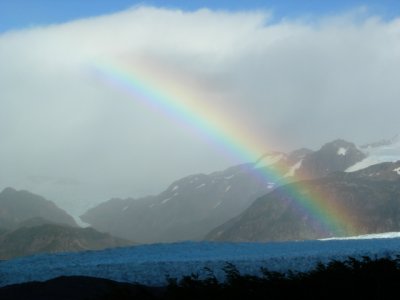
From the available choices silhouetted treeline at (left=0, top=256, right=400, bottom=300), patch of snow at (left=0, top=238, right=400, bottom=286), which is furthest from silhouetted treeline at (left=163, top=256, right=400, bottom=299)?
patch of snow at (left=0, top=238, right=400, bottom=286)

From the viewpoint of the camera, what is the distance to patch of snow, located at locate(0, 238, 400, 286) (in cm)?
3209

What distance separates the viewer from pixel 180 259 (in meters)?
36.2

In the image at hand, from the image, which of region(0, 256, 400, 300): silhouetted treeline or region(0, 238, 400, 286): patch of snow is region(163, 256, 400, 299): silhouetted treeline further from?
region(0, 238, 400, 286): patch of snow

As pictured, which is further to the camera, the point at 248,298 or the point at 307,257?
the point at 307,257

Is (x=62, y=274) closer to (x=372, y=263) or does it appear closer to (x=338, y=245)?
(x=372, y=263)

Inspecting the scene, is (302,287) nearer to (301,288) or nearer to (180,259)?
(301,288)

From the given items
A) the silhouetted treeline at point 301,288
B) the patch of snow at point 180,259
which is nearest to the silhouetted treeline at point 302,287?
the silhouetted treeline at point 301,288

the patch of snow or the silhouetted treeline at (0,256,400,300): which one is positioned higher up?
the patch of snow

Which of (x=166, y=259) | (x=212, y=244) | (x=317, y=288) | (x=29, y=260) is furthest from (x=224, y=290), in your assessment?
(x=212, y=244)

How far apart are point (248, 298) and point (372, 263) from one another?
656 cm

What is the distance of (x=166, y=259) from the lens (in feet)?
119

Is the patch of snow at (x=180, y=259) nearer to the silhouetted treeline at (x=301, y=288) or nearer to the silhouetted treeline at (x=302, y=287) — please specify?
the silhouetted treeline at (x=302, y=287)

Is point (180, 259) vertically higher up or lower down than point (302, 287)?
higher up

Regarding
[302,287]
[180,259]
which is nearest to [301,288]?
[302,287]
